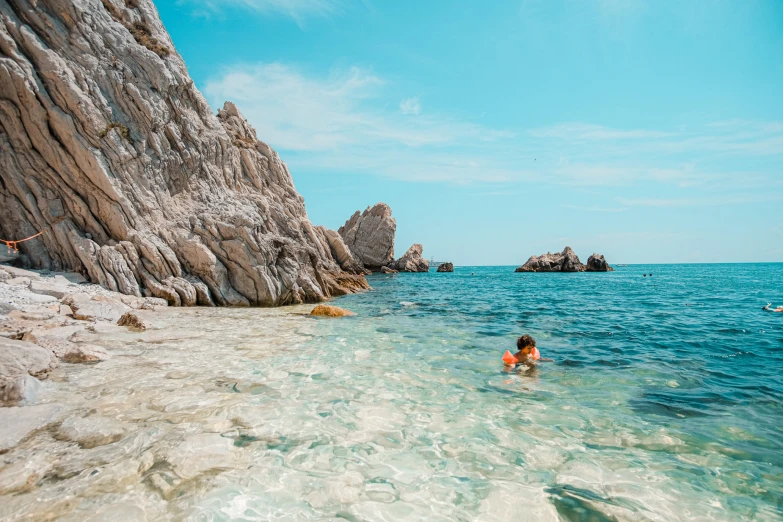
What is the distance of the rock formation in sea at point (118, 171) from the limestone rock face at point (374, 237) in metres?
71.7

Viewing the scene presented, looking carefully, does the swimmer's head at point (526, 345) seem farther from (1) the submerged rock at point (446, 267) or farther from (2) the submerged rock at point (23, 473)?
(1) the submerged rock at point (446, 267)

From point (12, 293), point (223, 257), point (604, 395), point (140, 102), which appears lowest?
point (604, 395)

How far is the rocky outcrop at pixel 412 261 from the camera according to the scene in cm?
11069

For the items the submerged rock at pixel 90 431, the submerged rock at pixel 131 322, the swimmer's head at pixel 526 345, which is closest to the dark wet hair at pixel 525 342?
the swimmer's head at pixel 526 345

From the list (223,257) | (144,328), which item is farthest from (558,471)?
(223,257)

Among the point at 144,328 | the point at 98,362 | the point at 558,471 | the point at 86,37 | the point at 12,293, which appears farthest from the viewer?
the point at 86,37

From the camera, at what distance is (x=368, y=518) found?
14.4 feet

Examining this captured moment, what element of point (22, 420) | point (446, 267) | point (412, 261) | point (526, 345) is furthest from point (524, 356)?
point (446, 267)

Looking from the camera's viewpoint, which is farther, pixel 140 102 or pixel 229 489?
pixel 140 102

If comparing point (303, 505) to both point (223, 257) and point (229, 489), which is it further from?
point (223, 257)

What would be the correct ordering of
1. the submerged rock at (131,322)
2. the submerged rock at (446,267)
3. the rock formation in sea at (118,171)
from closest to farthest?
the submerged rock at (131,322) → the rock formation in sea at (118,171) → the submerged rock at (446,267)

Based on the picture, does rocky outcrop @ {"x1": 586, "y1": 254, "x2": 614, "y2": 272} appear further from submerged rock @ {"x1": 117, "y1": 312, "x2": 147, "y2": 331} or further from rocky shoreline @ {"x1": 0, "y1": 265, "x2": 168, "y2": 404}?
submerged rock @ {"x1": 117, "y1": 312, "x2": 147, "y2": 331}

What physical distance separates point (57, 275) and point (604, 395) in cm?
2348

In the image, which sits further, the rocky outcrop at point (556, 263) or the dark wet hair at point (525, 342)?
the rocky outcrop at point (556, 263)
